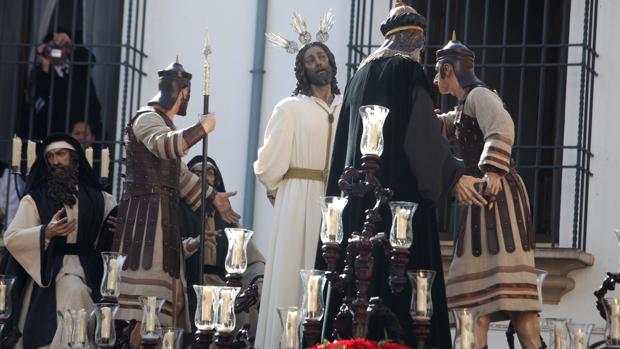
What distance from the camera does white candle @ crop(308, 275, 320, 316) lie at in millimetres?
9664

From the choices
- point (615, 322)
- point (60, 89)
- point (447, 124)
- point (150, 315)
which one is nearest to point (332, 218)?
point (150, 315)

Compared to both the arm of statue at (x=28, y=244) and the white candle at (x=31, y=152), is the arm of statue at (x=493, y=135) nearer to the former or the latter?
the arm of statue at (x=28, y=244)

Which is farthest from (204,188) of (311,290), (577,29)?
(577,29)

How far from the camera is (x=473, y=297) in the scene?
36.4ft

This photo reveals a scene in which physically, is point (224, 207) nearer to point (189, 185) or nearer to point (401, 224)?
point (189, 185)

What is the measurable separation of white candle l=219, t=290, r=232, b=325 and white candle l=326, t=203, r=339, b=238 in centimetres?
56

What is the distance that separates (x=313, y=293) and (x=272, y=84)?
5.04 m

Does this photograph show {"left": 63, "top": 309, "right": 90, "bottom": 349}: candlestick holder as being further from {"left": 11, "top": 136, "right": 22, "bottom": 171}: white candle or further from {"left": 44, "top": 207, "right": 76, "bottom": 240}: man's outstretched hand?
{"left": 11, "top": 136, "right": 22, "bottom": 171}: white candle

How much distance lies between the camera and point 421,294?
966 cm

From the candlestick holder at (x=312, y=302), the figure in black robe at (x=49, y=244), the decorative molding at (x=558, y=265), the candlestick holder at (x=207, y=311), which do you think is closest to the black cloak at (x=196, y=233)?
the figure in black robe at (x=49, y=244)

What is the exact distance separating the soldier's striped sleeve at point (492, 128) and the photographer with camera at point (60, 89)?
450 centimetres

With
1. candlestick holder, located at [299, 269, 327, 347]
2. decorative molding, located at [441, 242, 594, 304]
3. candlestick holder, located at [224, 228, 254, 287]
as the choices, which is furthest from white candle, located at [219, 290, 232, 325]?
decorative molding, located at [441, 242, 594, 304]

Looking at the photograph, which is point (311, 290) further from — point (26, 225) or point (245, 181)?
point (245, 181)

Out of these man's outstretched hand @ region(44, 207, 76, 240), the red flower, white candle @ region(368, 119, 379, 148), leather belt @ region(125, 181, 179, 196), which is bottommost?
the red flower
